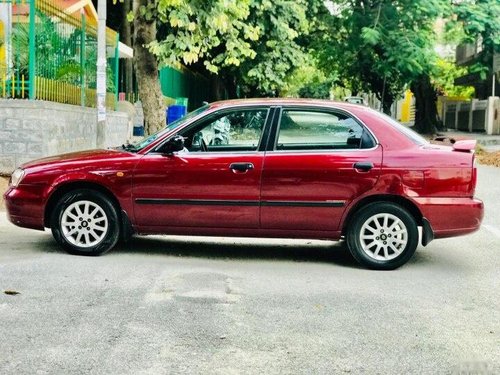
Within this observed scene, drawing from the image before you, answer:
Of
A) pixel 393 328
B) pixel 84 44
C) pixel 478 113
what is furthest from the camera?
pixel 478 113

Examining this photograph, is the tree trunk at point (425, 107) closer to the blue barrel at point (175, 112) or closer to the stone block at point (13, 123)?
the blue barrel at point (175, 112)

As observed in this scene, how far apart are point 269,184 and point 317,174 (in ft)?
1.51

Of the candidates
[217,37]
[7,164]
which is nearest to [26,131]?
[7,164]

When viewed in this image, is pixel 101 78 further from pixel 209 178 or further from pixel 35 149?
pixel 209 178

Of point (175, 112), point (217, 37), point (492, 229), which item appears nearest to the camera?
point (492, 229)

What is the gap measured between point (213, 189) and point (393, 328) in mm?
2676

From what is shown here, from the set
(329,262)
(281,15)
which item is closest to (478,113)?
(281,15)

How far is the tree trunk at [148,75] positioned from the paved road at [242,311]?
824 cm

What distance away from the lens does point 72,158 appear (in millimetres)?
7715

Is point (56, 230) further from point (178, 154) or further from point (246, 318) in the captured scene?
point (246, 318)

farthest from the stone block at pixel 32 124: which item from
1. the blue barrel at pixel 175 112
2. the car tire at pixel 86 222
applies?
the blue barrel at pixel 175 112

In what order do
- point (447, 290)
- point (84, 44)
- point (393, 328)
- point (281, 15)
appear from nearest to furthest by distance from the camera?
point (393, 328) < point (447, 290) < point (84, 44) < point (281, 15)

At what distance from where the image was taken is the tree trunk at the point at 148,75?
53.0 feet

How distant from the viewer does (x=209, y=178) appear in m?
7.38
